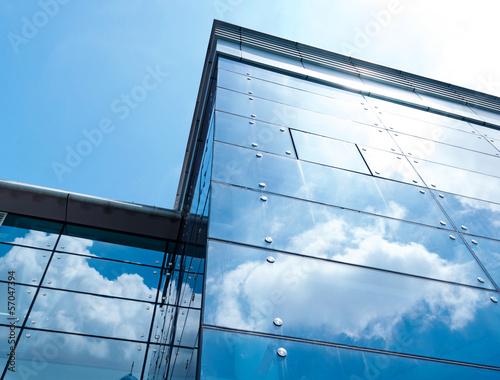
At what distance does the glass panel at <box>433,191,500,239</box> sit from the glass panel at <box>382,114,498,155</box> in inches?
117

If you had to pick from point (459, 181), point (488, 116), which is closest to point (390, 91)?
point (488, 116)

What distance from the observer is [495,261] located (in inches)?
231

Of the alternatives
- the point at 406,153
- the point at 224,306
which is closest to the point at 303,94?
the point at 406,153

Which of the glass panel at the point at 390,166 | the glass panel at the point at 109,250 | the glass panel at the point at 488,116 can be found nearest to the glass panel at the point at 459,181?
the glass panel at the point at 390,166

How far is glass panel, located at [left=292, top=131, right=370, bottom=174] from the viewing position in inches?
284

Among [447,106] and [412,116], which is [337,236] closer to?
[412,116]

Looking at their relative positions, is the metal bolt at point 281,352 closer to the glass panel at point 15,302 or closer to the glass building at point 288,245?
the glass building at point 288,245

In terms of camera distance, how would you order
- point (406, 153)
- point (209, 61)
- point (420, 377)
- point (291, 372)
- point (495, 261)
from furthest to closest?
point (209, 61) < point (406, 153) < point (495, 261) < point (420, 377) < point (291, 372)

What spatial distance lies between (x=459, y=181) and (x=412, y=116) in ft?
12.3

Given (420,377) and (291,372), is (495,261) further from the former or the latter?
(291,372)

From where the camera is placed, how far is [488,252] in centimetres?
606

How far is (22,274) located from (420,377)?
8.51 m

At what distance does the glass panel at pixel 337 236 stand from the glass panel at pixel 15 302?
566 centimetres

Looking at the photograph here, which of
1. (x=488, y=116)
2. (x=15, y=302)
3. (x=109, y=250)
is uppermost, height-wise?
(x=488, y=116)
